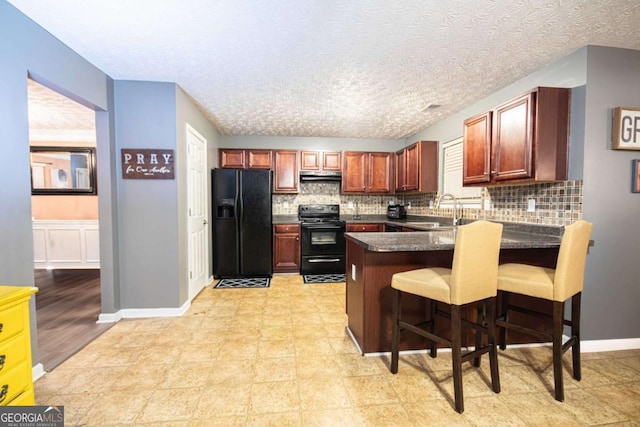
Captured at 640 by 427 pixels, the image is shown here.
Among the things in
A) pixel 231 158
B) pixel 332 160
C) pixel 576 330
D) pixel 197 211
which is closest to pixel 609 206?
pixel 576 330

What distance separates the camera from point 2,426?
118 centimetres

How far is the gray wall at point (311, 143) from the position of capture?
4910 millimetres

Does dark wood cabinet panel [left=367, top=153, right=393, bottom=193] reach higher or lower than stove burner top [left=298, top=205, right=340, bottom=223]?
higher

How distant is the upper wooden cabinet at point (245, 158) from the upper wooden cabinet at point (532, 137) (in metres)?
3.42

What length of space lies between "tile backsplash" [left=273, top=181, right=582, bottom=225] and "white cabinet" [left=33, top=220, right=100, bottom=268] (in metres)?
3.22

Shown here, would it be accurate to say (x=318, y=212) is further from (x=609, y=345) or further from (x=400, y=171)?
(x=609, y=345)

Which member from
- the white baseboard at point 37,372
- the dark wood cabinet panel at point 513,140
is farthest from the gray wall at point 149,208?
the dark wood cabinet panel at point 513,140

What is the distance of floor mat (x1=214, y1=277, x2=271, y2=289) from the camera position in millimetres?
3957

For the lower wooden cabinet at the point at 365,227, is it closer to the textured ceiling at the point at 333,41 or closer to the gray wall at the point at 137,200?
the textured ceiling at the point at 333,41

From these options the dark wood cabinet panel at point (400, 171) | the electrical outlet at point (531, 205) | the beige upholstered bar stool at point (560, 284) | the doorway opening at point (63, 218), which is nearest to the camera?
the beige upholstered bar stool at point (560, 284)

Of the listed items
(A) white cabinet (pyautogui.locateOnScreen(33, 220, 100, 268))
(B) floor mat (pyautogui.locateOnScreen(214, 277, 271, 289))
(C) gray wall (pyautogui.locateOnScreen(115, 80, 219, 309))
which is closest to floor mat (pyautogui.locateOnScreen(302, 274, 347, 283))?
(B) floor mat (pyautogui.locateOnScreen(214, 277, 271, 289))

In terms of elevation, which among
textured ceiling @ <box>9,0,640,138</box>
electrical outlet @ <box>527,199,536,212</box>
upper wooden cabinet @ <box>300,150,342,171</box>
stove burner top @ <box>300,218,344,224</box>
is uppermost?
textured ceiling @ <box>9,0,640,138</box>

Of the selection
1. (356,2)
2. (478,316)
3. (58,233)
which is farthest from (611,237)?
(58,233)

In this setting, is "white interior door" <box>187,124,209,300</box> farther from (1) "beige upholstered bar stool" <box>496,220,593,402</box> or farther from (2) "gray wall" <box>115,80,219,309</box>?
(1) "beige upholstered bar stool" <box>496,220,593,402</box>
